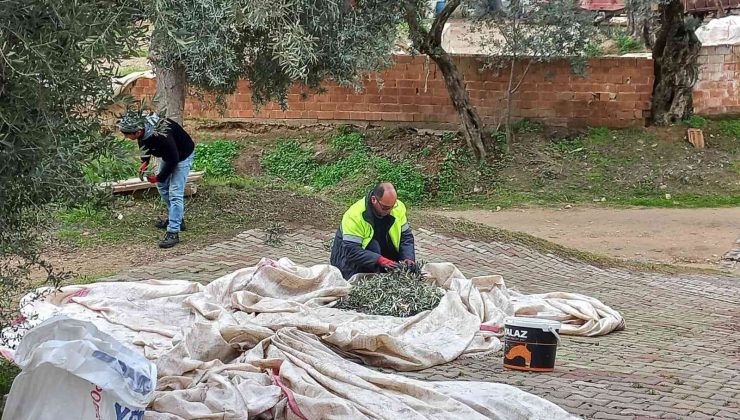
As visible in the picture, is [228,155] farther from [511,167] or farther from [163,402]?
[163,402]

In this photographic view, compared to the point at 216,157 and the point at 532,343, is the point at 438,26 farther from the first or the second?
the point at 532,343

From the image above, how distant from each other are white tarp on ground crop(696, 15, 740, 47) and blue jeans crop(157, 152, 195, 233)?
1589 cm

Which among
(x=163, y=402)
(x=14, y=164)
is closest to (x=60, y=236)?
(x=163, y=402)

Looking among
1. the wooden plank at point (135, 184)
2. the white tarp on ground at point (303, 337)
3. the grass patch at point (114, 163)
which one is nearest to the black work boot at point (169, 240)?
the wooden plank at point (135, 184)

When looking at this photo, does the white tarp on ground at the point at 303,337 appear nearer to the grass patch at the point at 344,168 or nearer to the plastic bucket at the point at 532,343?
the plastic bucket at the point at 532,343

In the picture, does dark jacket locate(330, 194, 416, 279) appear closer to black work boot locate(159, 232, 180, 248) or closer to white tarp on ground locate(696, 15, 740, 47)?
black work boot locate(159, 232, 180, 248)

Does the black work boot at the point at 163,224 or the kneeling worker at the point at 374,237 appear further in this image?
the black work boot at the point at 163,224

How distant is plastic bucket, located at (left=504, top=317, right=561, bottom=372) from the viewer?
628 centimetres

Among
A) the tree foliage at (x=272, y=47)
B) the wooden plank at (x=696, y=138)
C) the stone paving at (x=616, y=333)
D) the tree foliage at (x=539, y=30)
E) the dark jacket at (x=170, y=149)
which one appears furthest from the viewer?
the wooden plank at (x=696, y=138)

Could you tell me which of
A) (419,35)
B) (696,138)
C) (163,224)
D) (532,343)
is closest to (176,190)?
(163,224)

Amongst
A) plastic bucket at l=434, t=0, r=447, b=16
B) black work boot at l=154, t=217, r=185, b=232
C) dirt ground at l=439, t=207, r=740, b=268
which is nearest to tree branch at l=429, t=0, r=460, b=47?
plastic bucket at l=434, t=0, r=447, b=16

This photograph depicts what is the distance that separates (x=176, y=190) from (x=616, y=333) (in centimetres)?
524

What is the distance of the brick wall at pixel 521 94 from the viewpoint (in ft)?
57.2

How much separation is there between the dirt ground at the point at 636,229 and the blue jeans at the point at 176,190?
5.13 m
